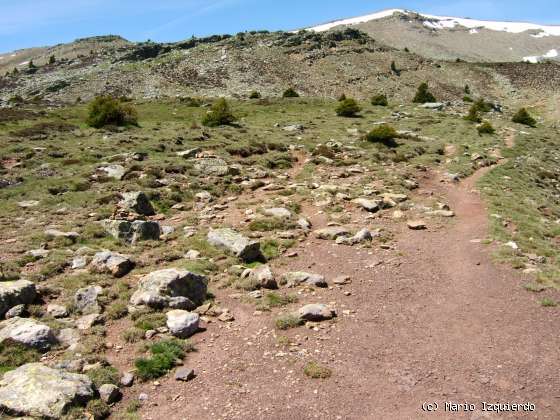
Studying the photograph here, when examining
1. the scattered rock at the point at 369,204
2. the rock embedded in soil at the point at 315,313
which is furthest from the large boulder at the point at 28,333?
the scattered rock at the point at 369,204

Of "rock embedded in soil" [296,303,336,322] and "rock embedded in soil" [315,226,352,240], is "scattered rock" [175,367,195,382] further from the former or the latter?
"rock embedded in soil" [315,226,352,240]

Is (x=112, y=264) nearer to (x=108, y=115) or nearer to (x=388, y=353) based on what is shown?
(x=388, y=353)

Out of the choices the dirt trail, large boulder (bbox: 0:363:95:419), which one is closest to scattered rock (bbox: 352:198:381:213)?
the dirt trail

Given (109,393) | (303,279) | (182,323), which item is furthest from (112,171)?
(109,393)

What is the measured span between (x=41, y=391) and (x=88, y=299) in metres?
3.64

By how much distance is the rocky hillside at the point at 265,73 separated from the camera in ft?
217

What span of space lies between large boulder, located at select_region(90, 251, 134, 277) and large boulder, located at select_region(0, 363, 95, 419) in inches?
175

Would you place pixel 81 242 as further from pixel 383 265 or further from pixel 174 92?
pixel 174 92

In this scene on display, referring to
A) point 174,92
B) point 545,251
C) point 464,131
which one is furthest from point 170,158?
point 174,92

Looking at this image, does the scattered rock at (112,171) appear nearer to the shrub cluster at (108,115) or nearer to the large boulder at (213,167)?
the large boulder at (213,167)

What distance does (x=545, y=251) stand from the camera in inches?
544

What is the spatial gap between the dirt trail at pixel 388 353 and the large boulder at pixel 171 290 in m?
0.77

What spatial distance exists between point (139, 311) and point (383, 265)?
724 cm

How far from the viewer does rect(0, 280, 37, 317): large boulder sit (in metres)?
9.58
